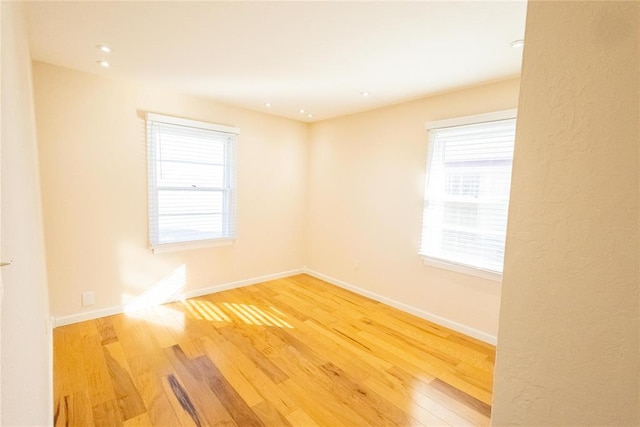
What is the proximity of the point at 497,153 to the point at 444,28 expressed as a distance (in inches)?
50.3

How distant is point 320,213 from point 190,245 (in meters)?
1.85

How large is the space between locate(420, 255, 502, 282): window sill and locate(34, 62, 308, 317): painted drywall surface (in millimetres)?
2326

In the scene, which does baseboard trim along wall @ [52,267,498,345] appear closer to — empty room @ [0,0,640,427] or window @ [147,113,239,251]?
empty room @ [0,0,640,427]

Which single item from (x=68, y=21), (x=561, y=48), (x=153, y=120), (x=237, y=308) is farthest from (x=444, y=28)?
(x=237, y=308)

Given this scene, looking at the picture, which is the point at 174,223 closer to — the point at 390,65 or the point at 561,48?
the point at 390,65

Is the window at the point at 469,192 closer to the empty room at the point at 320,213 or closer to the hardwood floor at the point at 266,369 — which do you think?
the empty room at the point at 320,213

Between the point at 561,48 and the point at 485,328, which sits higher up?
the point at 561,48

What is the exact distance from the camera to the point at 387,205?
3525 millimetres

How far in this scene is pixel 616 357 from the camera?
1.75ft

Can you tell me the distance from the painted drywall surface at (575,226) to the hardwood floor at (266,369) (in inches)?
56.8

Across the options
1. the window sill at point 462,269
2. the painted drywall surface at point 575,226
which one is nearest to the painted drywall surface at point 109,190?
the window sill at point 462,269

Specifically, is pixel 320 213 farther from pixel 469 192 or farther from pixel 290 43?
pixel 290 43

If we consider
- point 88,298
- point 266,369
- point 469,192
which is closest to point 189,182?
point 88,298

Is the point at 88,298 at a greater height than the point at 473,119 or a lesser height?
lesser
